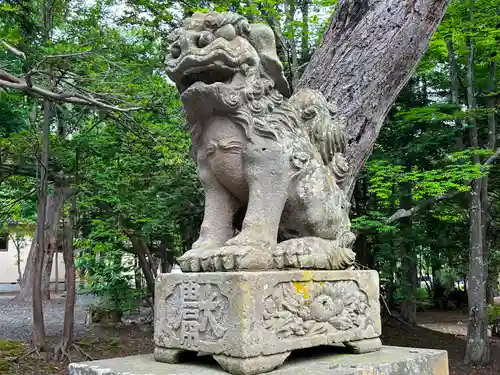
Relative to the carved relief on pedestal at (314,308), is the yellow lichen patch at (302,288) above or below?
above

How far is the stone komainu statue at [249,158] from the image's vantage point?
229 centimetres

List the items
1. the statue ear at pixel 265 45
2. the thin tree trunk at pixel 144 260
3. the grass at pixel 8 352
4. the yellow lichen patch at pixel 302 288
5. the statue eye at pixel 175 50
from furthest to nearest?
1. the thin tree trunk at pixel 144 260
2. the grass at pixel 8 352
3. the statue ear at pixel 265 45
4. the statue eye at pixel 175 50
5. the yellow lichen patch at pixel 302 288

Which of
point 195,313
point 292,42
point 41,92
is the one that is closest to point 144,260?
point 292,42

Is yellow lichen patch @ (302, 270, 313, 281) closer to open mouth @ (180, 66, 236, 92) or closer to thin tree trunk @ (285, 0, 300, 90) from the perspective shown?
open mouth @ (180, 66, 236, 92)

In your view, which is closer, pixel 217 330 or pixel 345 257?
pixel 217 330

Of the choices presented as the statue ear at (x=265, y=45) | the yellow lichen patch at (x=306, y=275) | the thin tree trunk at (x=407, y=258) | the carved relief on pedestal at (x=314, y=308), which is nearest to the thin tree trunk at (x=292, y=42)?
the thin tree trunk at (x=407, y=258)

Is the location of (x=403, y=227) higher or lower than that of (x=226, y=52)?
lower

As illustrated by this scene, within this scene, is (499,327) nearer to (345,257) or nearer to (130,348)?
(130,348)

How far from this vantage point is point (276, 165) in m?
2.40

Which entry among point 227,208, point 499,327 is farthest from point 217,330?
point 499,327

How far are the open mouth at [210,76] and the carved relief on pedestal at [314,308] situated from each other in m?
0.95

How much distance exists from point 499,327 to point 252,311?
12281mm

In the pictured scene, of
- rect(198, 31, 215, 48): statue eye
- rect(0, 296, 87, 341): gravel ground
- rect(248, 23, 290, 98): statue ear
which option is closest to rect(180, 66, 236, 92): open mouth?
rect(198, 31, 215, 48): statue eye

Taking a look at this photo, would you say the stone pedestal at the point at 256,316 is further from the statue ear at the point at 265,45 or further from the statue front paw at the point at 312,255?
the statue ear at the point at 265,45
